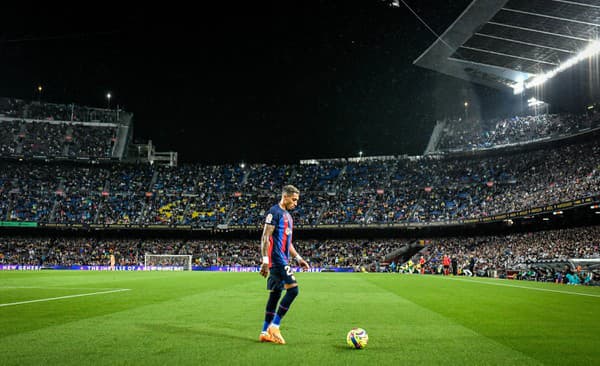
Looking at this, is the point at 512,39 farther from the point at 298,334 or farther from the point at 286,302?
the point at 286,302

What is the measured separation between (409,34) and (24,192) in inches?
2273

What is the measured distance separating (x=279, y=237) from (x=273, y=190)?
63.7 meters

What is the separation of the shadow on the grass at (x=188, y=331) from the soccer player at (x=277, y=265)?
411 mm

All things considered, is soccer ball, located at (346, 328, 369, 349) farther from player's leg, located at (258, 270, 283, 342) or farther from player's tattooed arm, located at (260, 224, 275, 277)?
player's tattooed arm, located at (260, 224, 275, 277)

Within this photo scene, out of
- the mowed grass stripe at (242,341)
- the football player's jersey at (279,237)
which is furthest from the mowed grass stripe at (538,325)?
the football player's jersey at (279,237)

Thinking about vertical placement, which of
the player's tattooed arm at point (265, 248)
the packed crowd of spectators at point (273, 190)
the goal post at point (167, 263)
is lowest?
the goal post at point (167, 263)

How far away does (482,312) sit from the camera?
11.1m

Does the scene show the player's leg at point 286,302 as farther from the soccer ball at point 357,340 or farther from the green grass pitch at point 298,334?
the soccer ball at point 357,340

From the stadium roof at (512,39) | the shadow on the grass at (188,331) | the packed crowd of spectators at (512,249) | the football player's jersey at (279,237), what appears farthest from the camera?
the packed crowd of spectators at (512,249)

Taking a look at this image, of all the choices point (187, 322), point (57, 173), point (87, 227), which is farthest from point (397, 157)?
point (187, 322)

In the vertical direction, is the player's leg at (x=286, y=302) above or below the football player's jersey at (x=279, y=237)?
below

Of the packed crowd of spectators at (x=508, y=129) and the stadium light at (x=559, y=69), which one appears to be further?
the packed crowd of spectators at (x=508, y=129)

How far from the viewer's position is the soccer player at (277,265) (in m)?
6.72

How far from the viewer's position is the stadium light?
3672 cm
